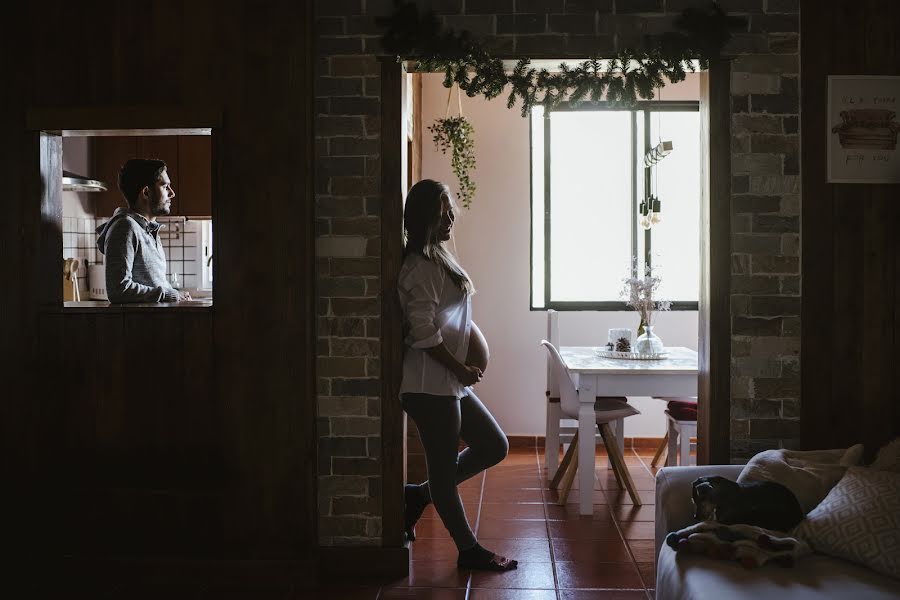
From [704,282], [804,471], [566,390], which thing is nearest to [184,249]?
[566,390]

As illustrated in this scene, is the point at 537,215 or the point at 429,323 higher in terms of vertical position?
the point at 537,215

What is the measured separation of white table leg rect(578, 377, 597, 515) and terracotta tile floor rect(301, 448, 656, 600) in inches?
3.8

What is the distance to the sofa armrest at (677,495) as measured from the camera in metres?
2.82

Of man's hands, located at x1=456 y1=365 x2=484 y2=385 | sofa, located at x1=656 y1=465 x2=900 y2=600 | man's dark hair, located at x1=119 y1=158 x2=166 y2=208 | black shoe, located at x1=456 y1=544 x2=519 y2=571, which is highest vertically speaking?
man's dark hair, located at x1=119 y1=158 x2=166 y2=208

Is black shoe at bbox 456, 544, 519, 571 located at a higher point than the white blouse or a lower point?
lower

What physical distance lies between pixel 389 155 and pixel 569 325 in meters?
3.01

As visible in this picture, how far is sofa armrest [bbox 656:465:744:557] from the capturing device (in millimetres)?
2824

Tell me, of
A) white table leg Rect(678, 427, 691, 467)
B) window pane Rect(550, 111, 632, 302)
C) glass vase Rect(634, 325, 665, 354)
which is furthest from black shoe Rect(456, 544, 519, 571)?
window pane Rect(550, 111, 632, 302)

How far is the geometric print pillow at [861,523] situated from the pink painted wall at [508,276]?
3455 millimetres

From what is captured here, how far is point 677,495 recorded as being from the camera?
2.87m

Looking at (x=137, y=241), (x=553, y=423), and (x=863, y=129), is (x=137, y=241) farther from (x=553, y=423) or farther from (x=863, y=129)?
(x=863, y=129)

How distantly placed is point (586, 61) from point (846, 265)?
51.7 inches

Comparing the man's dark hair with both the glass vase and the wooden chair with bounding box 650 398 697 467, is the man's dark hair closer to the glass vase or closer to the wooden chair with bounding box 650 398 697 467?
the glass vase

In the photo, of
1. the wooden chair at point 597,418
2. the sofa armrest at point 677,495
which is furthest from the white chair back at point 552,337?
the sofa armrest at point 677,495
